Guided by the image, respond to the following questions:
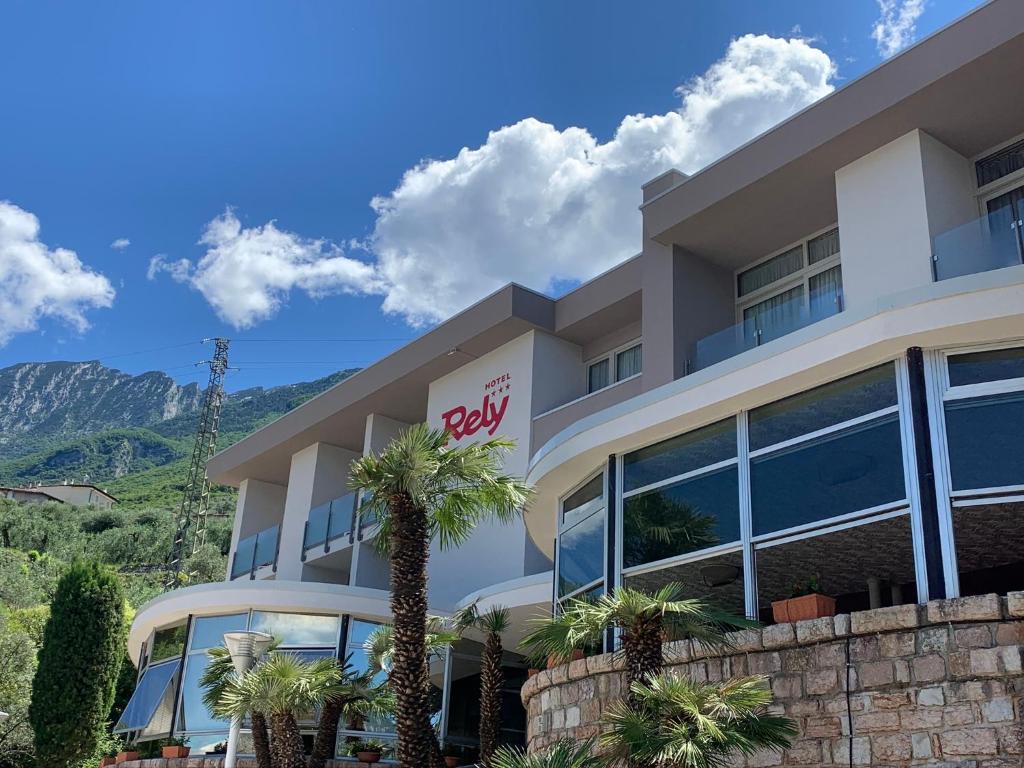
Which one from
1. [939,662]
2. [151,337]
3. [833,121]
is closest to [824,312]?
[833,121]

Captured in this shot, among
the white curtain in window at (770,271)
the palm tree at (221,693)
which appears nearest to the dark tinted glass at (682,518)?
the palm tree at (221,693)

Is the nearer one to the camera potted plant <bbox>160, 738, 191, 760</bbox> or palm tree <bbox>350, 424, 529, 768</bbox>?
palm tree <bbox>350, 424, 529, 768</bbox>

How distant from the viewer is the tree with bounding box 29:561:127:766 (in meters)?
21.3

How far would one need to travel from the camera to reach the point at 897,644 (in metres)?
8.28

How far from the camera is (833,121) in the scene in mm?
14680

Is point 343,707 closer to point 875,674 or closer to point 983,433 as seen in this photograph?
point 875,674

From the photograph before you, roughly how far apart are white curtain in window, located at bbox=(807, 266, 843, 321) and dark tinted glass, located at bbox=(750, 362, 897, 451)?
4.77m

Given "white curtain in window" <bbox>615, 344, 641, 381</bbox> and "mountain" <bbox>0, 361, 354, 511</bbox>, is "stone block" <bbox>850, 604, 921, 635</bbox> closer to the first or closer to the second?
"white curtain in window" <bbox>615, 344, 641, 381</bbox>

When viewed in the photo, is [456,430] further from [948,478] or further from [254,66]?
[948,478]

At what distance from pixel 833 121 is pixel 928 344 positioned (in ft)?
21.0

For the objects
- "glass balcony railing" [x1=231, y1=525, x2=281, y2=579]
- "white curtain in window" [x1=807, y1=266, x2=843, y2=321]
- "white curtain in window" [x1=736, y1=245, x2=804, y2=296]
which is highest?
"white curtain in window" [x1=736, y1=245, x2=804, y2=296]

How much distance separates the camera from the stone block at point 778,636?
895 centimetres

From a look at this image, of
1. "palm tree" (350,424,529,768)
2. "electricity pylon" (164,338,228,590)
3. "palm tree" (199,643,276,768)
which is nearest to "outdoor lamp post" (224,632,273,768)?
"palm tree" (199,643,276,768)

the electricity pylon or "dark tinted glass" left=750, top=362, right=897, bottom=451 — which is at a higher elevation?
the electricity pylon
